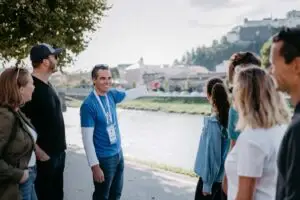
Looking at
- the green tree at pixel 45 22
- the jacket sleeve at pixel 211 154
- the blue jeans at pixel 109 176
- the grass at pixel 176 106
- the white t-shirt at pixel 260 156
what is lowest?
the grass at pixel 176 106

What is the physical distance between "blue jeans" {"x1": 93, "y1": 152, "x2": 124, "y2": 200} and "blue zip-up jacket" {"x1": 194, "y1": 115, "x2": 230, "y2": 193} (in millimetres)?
1062

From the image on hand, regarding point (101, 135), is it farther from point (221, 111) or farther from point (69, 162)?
point (69, 162)

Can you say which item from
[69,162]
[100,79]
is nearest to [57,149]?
[100,79]

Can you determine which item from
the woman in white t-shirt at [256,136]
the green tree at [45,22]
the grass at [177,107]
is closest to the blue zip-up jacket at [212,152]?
the woman in white t-shirt at [256,136]

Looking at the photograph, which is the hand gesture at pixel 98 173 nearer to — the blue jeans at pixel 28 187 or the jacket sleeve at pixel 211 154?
the blue jeans at pixel 28 187

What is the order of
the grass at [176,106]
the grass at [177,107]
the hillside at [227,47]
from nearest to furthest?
the grass at [177,107] < the grass at [176,106] < the hillside at [227,47]

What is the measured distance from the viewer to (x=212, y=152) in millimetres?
3877

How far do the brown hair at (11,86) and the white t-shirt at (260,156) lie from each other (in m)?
1.85

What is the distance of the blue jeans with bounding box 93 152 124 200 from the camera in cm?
457

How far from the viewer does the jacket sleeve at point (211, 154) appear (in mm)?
3834

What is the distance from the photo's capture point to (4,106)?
3.37 m

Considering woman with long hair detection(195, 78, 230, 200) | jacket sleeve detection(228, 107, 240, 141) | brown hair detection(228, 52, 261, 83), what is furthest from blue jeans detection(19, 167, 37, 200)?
brown hair detection(228, 52, 261, 83)

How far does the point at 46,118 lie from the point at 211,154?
5.55 feet

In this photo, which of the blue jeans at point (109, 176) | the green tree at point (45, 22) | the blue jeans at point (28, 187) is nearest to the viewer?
the blue jeans at point (28, 187)
